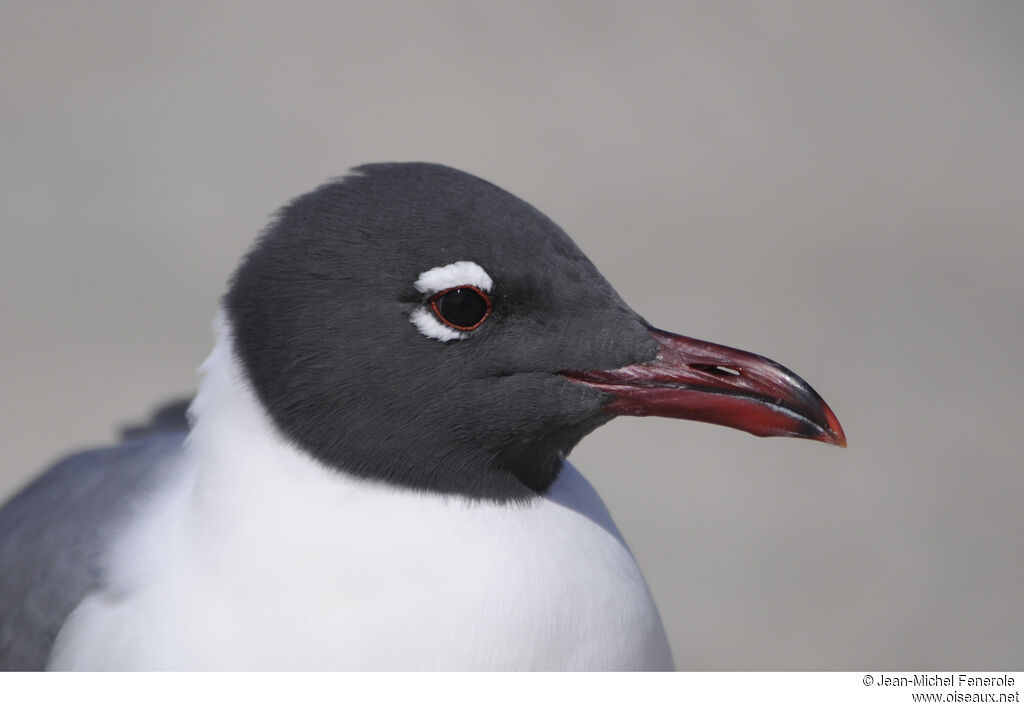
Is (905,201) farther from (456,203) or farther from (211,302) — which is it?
(456,203)

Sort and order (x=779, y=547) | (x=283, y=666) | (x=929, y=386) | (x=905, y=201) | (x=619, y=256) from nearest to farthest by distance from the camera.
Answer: (x=283, y=666) → (x=779, y=547) → (x=929, y=386) → (x=619, y=256) → (x=905, y=201)

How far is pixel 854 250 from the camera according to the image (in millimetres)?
5223

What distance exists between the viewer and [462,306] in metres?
1.70

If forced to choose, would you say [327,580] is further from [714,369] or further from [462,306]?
[714,369]

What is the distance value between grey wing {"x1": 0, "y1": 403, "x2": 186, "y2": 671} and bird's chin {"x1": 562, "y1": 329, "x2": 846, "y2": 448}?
0.85 m

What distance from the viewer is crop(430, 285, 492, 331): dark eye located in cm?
169

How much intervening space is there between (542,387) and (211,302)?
3402mm

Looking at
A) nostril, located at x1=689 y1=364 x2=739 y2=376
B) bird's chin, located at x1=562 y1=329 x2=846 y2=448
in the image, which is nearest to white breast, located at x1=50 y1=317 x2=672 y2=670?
bird's chin, located at x1=562 y1=329 x2=846 y2=448

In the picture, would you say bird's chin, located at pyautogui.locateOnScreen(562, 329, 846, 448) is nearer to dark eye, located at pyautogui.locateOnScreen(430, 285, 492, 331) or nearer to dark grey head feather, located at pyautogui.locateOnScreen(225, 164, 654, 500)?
dark grey head feather, located at pyautogui.locateOnScreen(225, 164, 654, 500)

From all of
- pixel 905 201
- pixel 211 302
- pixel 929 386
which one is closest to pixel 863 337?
pixel 929 386

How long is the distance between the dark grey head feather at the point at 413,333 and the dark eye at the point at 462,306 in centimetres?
2

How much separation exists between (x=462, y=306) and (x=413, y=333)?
0.08 m

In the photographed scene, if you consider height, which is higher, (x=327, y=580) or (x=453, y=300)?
(x=453, y=300)

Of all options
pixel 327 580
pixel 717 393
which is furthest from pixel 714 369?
pixel 327 580
